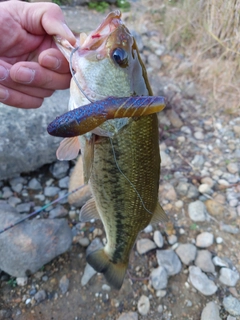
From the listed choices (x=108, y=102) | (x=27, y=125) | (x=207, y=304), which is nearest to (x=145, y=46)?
(x=27, y=125)

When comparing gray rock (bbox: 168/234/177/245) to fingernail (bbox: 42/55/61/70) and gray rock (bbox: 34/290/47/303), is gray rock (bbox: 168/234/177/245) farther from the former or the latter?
fingernail (bbox: 42/55/61/70)

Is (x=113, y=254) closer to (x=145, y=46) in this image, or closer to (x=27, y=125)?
(x=27, y=125)

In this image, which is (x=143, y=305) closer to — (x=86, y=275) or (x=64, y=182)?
(x=86, y=275)

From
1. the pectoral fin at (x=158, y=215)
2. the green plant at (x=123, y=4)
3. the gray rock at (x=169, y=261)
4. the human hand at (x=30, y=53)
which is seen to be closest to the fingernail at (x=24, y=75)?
the human hand at (x=30, y=53)

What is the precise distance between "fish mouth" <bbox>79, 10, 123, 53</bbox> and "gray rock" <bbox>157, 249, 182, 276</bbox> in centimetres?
186

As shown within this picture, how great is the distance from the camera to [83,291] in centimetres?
261

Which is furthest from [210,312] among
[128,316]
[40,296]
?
[40,296]

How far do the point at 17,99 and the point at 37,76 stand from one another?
261 mm

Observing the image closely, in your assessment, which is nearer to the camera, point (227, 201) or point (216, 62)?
point (227, 201)

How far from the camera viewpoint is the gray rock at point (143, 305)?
2.51 meters

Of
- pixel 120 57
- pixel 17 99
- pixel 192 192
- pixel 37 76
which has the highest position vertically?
pixel 120 57

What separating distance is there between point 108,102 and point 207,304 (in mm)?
2041

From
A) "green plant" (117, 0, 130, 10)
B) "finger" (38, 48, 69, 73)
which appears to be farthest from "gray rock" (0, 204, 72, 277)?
"green plant" (117, 0, 130, 10)

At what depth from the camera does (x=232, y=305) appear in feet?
8.15
